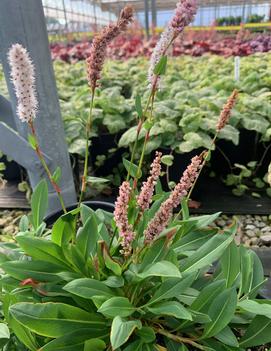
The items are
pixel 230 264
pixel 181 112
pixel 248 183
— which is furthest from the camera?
pixel 248 183

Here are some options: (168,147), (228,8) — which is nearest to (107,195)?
(168,147)

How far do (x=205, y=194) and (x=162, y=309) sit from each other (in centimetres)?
201

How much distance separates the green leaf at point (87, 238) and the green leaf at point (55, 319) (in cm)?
19

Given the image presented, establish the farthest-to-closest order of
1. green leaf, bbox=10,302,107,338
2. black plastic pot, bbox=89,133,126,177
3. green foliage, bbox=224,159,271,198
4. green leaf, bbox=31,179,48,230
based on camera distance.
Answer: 1. black plastic pot, bbox=89,133,126,177
2. green foliage, bbox=224,159,271,198
3. green leaf, bbox=31,179,48,230
4. green leaf, bbox=10,302,107,338

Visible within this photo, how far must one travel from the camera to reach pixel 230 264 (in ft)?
4.04

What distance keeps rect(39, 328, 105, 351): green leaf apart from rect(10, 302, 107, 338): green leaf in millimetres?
11

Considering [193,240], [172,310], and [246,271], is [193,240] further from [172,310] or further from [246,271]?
[172,310]

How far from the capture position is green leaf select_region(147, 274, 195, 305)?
1.03 metres

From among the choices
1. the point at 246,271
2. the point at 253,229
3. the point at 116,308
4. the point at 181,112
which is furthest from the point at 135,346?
the point at 181,112

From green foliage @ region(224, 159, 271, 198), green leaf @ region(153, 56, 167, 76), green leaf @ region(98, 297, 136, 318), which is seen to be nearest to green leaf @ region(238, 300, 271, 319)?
green leaf @ region(98, 297, 136, 318)

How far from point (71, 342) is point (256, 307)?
1.84 feet

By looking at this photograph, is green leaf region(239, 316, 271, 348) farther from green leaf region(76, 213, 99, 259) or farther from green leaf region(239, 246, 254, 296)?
green leaf region(76, 213, 99, 259)

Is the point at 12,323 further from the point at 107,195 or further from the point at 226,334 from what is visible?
the point at 107,195

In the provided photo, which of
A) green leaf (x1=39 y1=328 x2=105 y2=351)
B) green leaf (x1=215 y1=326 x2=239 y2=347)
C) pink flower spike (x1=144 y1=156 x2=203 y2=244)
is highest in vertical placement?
pink flower spike (x1=144 y1=156 x2=203 y2=244)
